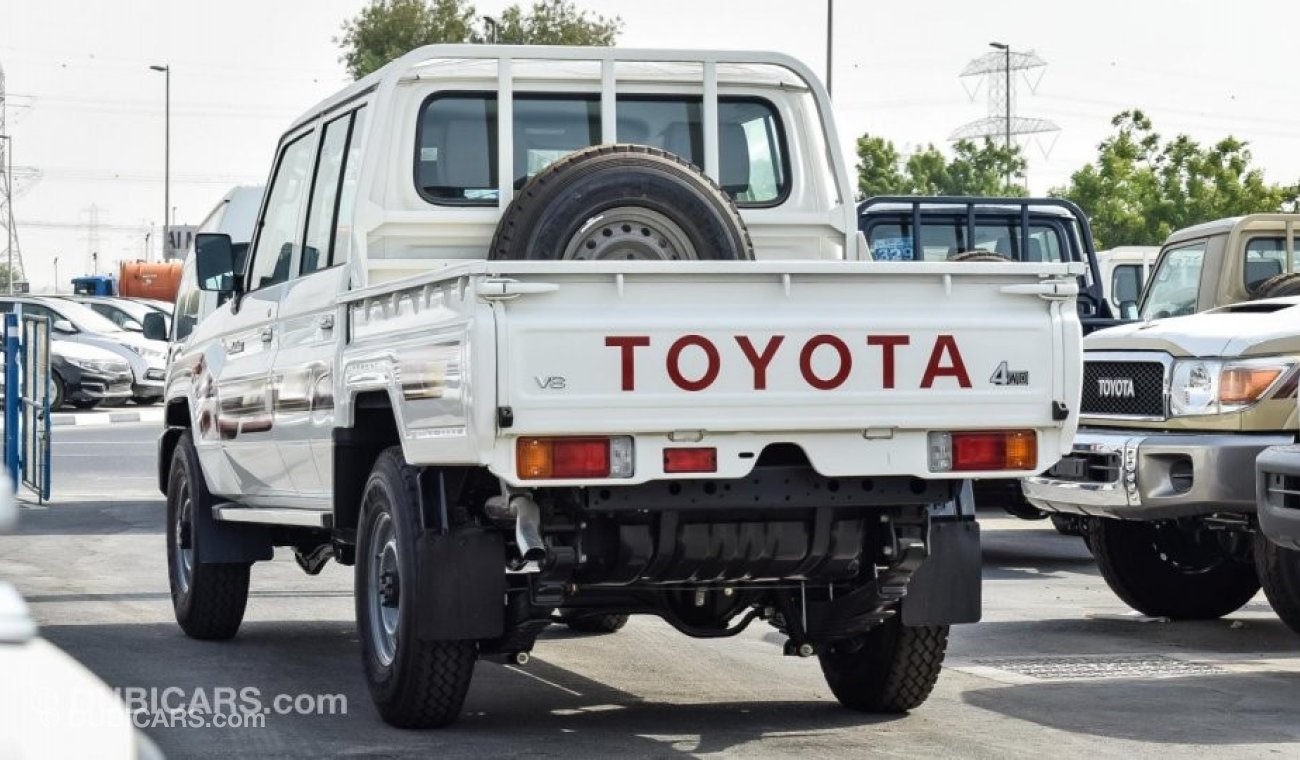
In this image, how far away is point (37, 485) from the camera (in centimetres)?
1831

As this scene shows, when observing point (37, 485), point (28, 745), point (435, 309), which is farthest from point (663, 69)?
point (37, 485)

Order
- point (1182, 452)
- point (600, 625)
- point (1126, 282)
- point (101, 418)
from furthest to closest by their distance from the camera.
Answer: point (101, 418) < point (1126, 282) < point (600, 625) < point (1182, 452)

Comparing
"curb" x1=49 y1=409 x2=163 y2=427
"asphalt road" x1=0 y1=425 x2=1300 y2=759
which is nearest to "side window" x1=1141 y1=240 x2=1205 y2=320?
"asphalt road" x1=0 y1=425 x2=1300 y2=759

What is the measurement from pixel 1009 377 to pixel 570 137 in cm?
248

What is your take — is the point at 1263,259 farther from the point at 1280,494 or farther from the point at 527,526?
the point at 527,526

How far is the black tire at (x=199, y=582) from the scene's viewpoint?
389 inches

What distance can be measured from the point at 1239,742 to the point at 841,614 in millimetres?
1389

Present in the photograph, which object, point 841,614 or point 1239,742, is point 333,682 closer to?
point 841,614

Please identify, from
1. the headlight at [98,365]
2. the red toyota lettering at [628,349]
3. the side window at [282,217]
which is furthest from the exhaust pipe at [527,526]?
the headlight at [98,365]

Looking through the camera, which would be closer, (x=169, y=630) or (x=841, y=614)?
(x=841, y=614)

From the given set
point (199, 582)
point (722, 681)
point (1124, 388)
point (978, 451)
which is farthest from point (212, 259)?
point (1124, 388)

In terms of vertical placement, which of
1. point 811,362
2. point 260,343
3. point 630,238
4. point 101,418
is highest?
point 630,238

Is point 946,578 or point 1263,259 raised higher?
point 1263,259

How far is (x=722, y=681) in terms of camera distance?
877 cm
